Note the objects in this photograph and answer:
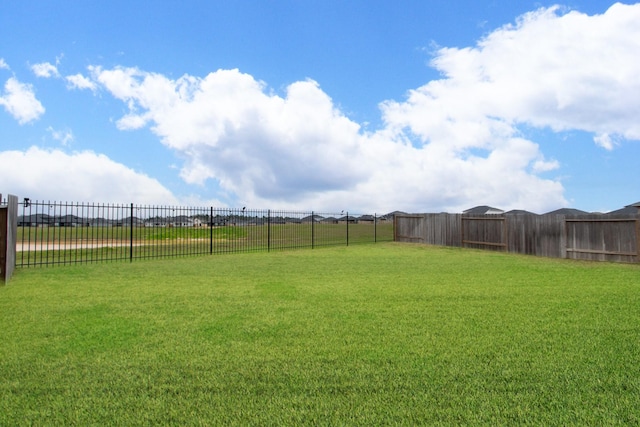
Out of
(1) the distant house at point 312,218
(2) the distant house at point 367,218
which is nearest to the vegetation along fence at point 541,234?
(2) the distant house at point 367,218

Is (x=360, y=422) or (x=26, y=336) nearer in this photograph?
(x=360, y=422)

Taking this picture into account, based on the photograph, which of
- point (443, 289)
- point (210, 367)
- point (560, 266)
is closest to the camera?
point (210, 367)

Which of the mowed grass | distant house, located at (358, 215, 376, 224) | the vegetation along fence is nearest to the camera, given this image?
the mowed grass

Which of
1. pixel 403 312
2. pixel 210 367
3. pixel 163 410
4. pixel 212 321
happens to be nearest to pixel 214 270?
pixel 212 321

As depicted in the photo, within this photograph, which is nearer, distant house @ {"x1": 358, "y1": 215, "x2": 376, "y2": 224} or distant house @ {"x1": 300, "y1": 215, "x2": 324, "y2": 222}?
distant house @ {"x1": 300, "y1": 215, "x2": 324, "y2": 222}

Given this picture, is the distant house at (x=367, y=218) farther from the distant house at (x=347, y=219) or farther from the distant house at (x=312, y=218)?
the distant house at (x=312, y=218)

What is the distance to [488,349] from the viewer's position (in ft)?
12.6

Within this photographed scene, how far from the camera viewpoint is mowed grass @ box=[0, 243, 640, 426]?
267 centimetres

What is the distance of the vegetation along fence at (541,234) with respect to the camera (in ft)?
43.3

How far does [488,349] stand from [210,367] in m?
2.65

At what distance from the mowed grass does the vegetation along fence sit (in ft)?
24.1

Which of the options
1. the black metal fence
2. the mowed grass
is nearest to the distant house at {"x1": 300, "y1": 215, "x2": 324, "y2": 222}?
the black metal fence

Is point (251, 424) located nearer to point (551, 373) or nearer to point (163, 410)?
point (163, 410)

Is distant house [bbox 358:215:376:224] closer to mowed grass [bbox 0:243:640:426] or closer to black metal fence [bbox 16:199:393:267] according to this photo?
black metal fence [bbox 16:199:393:267]
